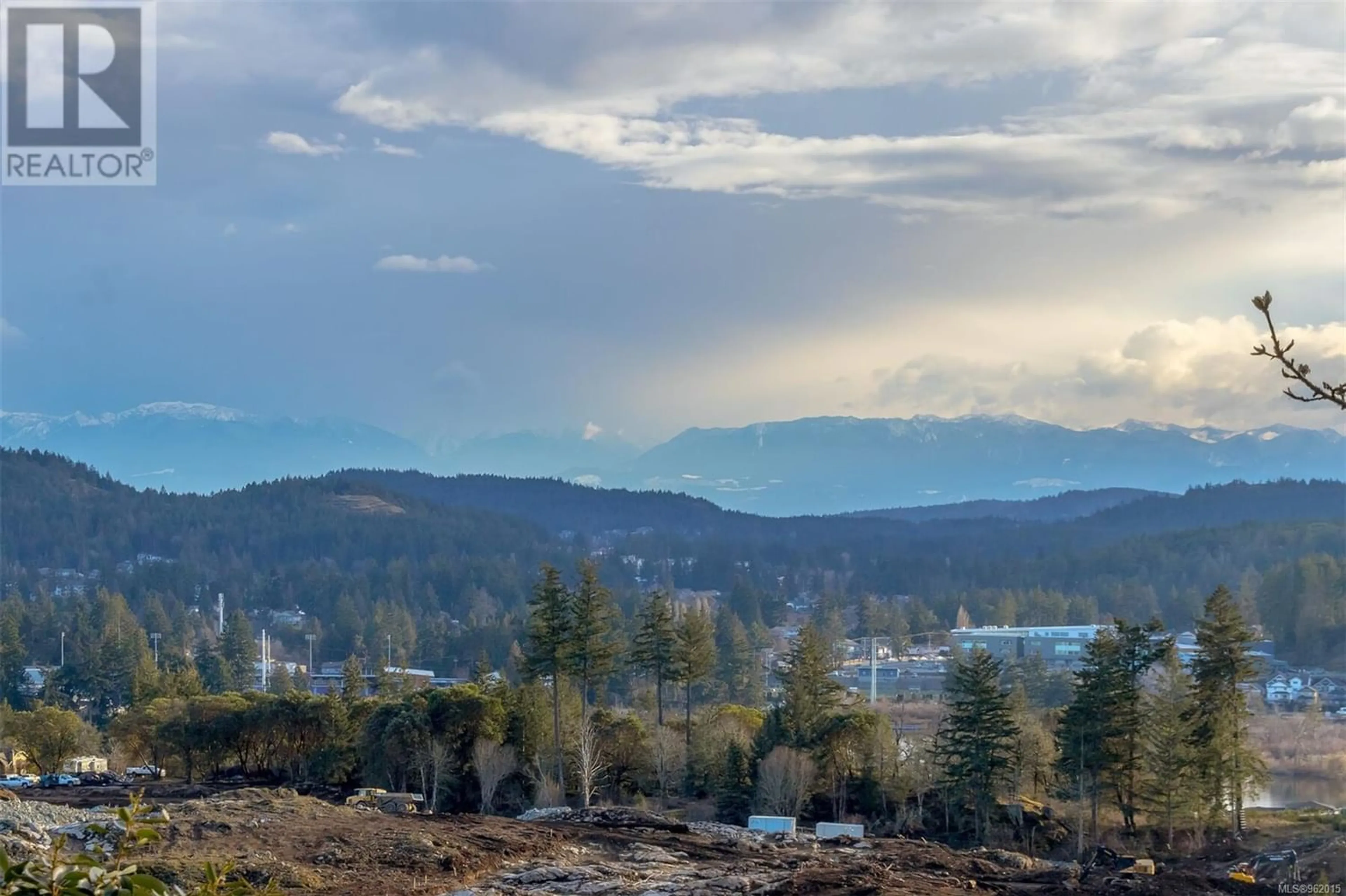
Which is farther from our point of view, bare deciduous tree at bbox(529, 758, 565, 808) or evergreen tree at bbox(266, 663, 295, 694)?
evergreen tree at bbox(266, 663, 295, 694)

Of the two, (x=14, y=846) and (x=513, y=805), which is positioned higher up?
(x=14, y=846)

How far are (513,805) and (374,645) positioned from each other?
74478 mm

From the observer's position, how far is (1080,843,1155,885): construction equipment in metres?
22.7

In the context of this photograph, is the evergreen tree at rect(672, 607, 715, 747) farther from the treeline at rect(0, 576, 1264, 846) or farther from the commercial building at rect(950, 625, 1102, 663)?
the commercial building at rect(950, 625, 1102, 663)

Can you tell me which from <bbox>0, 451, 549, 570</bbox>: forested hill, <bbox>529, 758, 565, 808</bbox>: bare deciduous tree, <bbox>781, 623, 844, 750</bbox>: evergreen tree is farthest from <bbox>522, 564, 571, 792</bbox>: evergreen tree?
<bbox>0, 451, 549, 570</bbox>: forested hill

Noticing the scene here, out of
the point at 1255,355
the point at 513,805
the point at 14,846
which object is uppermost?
the point at 1255,355

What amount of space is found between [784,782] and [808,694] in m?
3.74

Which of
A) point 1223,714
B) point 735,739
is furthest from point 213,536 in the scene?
point 1223,714

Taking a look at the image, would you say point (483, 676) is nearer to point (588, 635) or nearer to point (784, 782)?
point (588, 635)

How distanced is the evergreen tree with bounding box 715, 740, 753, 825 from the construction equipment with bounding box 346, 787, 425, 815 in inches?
330

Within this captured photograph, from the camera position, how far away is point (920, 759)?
130 feet

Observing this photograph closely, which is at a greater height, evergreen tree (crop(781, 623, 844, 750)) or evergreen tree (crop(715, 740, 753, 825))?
evergreen tree (crop(781, 623, 844, 750))

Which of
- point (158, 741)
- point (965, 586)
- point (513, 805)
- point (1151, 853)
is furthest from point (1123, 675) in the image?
point (965, 586)

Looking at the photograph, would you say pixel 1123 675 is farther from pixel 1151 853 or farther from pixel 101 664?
pixel 101 664
